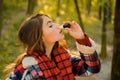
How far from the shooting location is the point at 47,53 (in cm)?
321

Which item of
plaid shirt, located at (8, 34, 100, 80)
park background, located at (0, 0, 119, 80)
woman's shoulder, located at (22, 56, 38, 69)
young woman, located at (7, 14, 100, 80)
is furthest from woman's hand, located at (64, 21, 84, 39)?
park background, located at (0, 0, 119, 80)

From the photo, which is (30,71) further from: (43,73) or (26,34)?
(26,34)

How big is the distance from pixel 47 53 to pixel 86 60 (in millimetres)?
383

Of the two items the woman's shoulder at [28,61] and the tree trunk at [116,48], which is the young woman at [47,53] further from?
the tree trunk at [116,48]

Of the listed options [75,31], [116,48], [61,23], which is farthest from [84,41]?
[61,23]

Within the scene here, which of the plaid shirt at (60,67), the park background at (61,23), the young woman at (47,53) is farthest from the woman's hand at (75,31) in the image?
the park background at (61,23)

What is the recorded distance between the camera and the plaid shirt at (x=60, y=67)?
301 cm

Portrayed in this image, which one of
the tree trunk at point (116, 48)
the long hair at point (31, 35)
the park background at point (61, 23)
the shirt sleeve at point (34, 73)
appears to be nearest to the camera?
the shirt sleeve at point (34, 73)

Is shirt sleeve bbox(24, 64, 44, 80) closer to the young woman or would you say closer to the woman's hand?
the young woman

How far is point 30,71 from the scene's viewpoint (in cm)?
300

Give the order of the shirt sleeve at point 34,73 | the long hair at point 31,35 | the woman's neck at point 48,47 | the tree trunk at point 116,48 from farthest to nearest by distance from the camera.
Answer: the tree trunk at point 116,48
the woman's neck at point 48,47
the long hair at point 31,35
the shirt sleeve at point 34,73

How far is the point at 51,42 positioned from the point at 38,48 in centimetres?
15

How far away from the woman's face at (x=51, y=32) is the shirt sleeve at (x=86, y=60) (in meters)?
0.20

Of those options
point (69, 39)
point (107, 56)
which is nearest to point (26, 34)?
point (107, 56)
